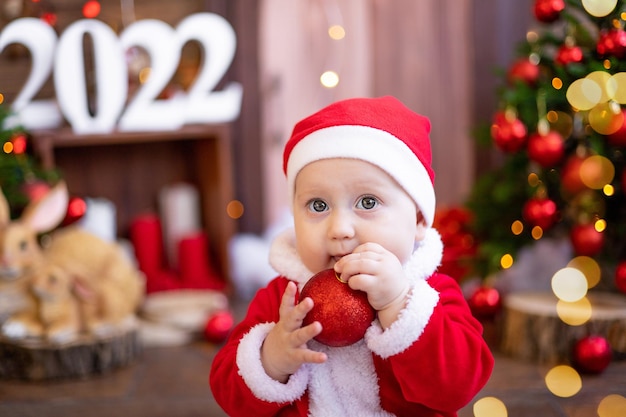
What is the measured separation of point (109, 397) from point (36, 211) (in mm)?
561

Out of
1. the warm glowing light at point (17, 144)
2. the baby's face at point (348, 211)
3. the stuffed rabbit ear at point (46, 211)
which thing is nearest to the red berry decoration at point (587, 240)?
the baby's face at point (348, 211)

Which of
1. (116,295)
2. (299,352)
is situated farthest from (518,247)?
(299,352)

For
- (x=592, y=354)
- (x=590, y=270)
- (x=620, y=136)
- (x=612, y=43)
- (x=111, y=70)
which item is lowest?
(x=592, y=354)

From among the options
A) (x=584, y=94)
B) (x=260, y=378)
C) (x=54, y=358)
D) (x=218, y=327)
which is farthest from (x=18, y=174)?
(x=584, y=94)

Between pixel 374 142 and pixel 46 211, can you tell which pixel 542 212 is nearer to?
pixel 374 142

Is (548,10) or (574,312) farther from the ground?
(548,10)

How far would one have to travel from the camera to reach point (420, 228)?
1105 millimetres

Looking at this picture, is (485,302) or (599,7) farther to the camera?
(485,302)

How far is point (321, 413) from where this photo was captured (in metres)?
1.06

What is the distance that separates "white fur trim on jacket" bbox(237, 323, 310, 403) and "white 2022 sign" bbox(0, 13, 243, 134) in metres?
1.54

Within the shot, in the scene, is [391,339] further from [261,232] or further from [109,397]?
[261,232]

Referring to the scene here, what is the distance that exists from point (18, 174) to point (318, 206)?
1486mm

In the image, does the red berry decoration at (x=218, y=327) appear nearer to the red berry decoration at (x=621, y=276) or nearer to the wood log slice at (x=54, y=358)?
the wood log slice at (x=54, y=358)

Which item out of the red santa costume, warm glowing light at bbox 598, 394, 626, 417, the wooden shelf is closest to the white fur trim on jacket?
the red santa costume
